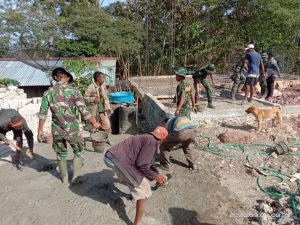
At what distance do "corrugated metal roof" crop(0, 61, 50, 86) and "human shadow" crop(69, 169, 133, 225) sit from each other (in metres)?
11.0

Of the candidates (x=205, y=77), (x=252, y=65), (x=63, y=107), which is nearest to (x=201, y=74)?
(x=205, y=77)

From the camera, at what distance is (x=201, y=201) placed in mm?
4152

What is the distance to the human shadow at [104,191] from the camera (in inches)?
158

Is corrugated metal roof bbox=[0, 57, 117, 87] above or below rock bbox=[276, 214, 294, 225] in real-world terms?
above

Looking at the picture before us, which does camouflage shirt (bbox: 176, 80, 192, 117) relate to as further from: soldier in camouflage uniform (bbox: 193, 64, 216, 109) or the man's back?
the man's back

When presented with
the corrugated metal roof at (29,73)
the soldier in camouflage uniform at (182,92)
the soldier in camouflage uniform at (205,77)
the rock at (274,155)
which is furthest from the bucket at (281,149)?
the corrugated metal roof at (29,73)

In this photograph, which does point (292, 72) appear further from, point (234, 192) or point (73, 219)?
point (73, 219)

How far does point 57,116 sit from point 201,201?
2.41 m

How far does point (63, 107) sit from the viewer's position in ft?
14.1

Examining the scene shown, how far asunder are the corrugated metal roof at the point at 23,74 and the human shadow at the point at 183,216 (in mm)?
12395

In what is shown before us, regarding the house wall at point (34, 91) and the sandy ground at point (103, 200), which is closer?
the sandy ground at point (103, 200)

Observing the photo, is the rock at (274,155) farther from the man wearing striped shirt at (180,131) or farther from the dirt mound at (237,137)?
the man wearing striped shirt at (180,131)

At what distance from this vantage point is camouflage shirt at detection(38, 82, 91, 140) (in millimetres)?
4277

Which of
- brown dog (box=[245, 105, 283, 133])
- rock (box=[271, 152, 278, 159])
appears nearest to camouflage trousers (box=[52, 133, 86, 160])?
rock (box=[271, 152, 278, 159])
